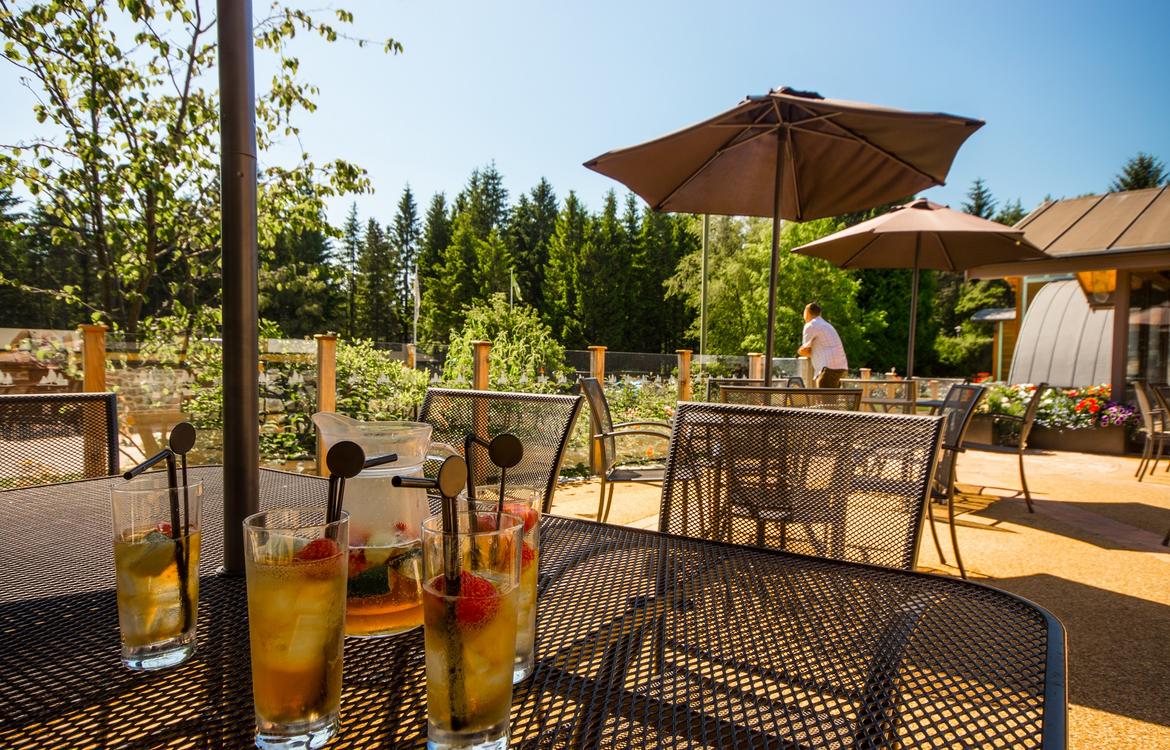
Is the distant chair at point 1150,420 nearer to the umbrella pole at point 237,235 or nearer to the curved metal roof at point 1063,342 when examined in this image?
the curved metal roof at point 1063,342

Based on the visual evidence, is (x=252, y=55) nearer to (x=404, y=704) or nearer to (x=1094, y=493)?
(x=404, y=704)

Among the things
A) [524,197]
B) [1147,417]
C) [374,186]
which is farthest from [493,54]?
[524,197]

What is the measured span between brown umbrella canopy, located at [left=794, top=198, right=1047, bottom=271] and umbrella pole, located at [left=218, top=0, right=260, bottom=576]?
17.0ft

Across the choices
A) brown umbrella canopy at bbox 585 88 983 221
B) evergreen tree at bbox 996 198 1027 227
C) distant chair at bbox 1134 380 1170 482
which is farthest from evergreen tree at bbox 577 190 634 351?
brown umbrella canopy at bbox 585 88 983 221

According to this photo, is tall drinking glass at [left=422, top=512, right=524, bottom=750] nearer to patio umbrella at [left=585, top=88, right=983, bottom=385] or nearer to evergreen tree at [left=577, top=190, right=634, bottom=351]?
patio umbrella at [left=585, top=88, right=983, bottom=385]

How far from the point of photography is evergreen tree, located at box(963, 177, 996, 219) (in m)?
35.5

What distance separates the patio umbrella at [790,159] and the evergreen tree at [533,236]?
119 feet

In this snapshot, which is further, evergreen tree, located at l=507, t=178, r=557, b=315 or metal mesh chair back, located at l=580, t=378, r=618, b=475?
evergreen tree, located at l=507, t=178, r=557, b=315

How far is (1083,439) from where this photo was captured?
28.7 feet

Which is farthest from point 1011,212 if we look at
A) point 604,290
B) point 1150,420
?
point 1150,420

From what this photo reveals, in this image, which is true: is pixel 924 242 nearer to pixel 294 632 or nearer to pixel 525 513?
pixel 525 513

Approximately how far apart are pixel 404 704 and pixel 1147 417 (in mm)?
8102

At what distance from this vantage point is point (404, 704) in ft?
1.96

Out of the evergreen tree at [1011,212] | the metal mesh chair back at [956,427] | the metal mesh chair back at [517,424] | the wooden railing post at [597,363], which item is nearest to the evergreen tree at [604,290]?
the evergreen tree at [1011,212]
